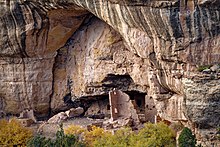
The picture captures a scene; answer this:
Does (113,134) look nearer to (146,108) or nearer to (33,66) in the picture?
(146,108)

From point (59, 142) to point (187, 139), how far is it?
506cm

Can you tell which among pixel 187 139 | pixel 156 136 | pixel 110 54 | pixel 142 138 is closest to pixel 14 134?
pixel 110 54

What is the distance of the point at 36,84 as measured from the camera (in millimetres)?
29656

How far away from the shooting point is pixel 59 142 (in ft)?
79.9

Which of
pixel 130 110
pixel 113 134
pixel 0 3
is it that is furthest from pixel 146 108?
pixel 0 3

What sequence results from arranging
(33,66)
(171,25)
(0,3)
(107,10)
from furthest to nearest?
(33,66) → (0,3) → (107,10) → (171,25)

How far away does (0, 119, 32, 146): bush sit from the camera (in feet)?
87.3

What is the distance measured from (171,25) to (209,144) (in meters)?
4.56

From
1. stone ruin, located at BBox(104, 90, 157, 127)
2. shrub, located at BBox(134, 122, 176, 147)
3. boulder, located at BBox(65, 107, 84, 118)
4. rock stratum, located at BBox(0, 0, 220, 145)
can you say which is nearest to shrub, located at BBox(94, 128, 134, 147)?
shrub, located at BBox(134, 122, 176, 147)

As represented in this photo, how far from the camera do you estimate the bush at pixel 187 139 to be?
2227cm

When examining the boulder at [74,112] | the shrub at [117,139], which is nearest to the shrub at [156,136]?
the shrub at [117,139]

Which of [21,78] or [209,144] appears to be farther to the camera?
[21,78]

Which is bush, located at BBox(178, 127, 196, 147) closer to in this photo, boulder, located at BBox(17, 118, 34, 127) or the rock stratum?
the rock stratum

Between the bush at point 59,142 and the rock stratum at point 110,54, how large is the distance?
368 cm
